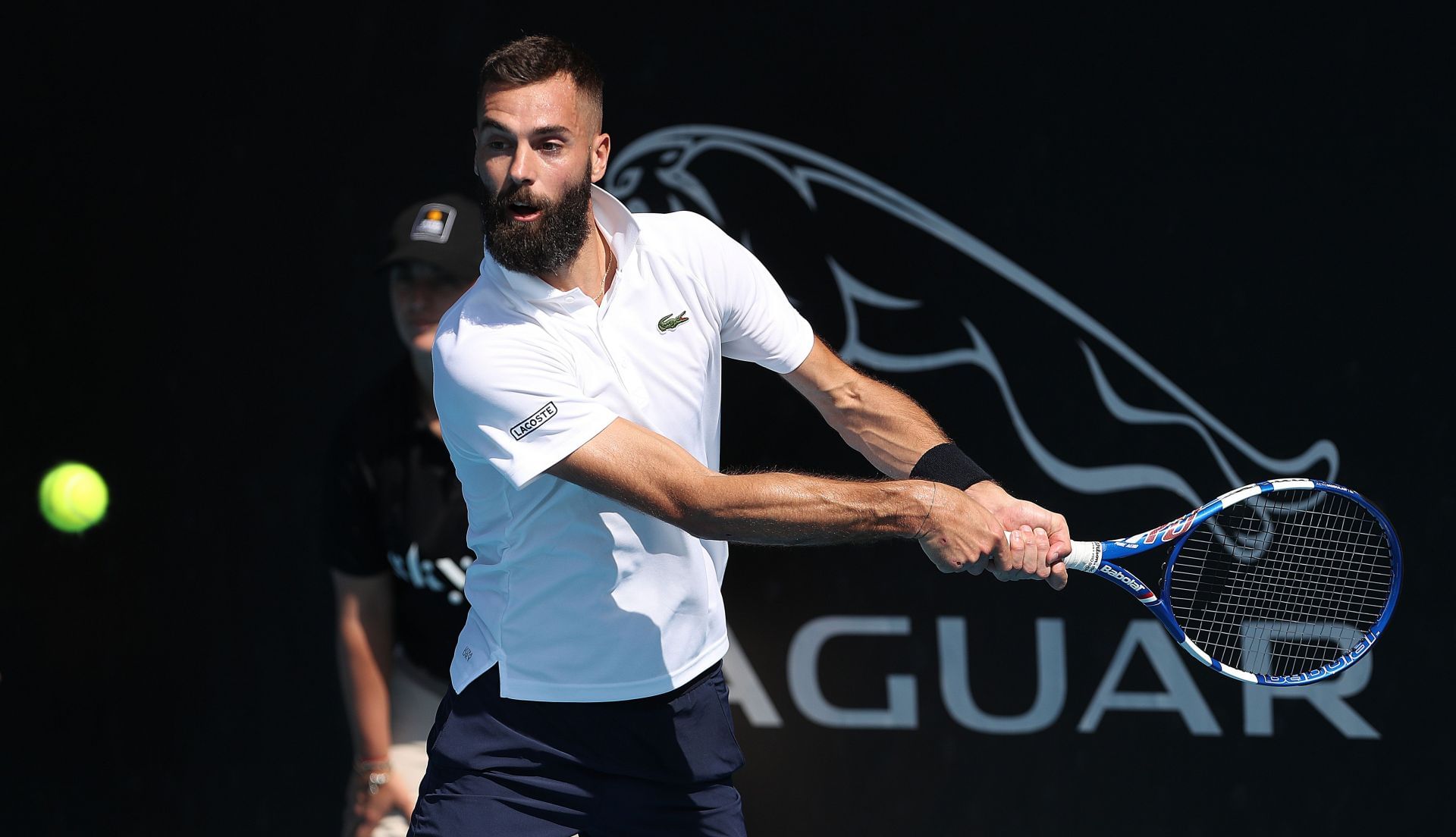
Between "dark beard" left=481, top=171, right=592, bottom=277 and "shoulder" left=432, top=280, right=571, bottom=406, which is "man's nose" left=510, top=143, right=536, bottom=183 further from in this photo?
"shoulder" left=432, top=280, right=571, bottom=406

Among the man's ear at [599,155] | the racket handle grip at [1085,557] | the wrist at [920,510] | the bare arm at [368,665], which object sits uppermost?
the man's ear at [599,155]

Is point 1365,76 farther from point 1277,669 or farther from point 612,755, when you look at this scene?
point 612,755

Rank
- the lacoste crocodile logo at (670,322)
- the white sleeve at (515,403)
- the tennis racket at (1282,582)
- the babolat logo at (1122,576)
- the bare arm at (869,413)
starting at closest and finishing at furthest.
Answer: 1. the white sleeve at (515,403)
2. the lacoste crocodile logo at (670,322)
3. the babolat logo at (1122,576)
4. the bare arm at (869,413)
5. the tennis racket at (1282,582)

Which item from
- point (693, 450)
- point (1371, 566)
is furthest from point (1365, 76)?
point (693, 450)

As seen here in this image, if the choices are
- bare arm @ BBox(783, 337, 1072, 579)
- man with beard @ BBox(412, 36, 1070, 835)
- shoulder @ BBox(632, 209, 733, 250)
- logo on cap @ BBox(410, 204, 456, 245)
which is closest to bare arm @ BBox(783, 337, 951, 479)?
bare arm @ BBox(783, 337, 1072, 579)

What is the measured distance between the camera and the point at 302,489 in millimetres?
3639

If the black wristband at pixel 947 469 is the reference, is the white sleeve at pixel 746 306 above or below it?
above

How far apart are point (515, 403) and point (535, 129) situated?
16.9 inches

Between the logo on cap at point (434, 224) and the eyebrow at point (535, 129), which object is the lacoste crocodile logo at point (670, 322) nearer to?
the eyebrow at point (535, 129)

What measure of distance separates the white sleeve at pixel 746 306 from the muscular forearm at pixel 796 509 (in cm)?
38

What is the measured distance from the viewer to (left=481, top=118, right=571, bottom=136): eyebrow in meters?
2.34

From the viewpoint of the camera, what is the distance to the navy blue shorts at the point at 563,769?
238 cm

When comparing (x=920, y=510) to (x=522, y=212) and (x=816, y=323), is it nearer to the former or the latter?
(x=522, y=212)

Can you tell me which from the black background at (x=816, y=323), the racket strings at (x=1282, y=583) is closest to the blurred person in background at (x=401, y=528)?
the black background at (x=816, y=323)
